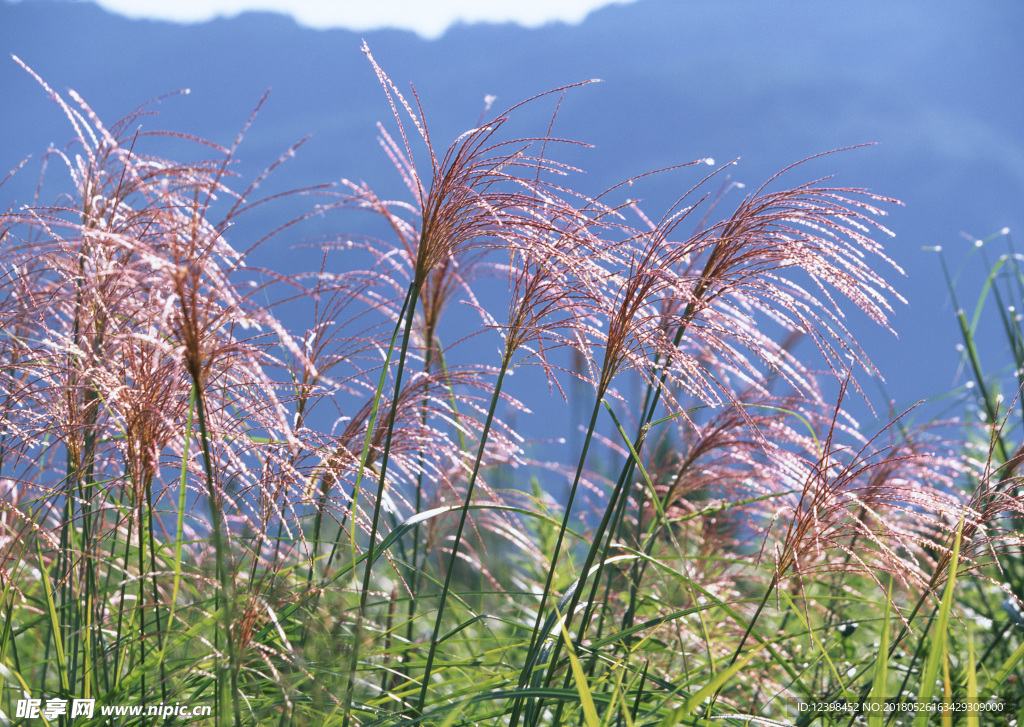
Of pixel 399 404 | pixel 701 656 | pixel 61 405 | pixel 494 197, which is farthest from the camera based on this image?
pixel 701 656

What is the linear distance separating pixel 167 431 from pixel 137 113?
0.80m

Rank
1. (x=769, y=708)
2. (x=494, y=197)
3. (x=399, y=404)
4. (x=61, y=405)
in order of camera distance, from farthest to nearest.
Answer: (x=769, y=708)
(x=399, y=404)
(x=61, y=405)
(x=494, y=197)

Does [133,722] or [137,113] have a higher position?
[137,113]

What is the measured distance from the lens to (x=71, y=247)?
1437 mm

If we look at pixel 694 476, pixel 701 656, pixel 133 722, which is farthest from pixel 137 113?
pixel 701 656

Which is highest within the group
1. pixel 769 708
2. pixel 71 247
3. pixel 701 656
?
pixel 71 247

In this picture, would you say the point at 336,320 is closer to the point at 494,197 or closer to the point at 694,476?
the point at 494,197

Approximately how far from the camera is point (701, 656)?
2016 millimetres

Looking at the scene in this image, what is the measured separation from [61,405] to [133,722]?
1.86 ft

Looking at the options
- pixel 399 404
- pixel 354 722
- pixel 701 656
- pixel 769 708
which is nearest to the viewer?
pixel 354 722

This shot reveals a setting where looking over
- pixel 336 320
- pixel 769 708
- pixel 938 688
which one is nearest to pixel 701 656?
pixel 769 708

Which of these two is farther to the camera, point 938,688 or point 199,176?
point 938,688

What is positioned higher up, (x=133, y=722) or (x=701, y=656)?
(x=133, y=722)

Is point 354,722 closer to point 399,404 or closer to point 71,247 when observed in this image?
point 399,404
